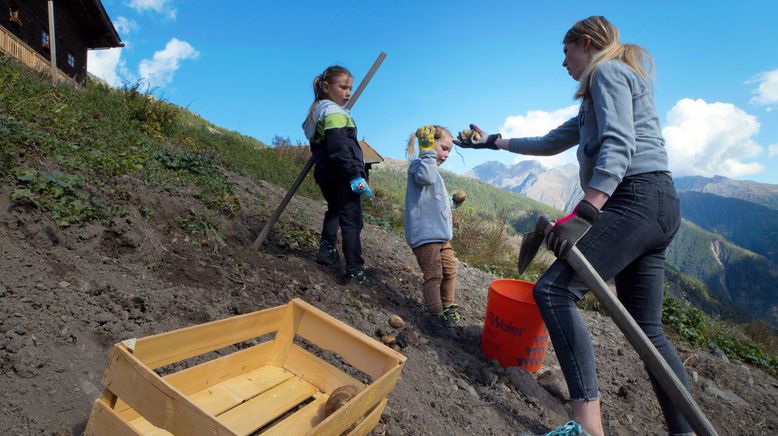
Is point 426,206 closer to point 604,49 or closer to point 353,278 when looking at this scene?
point 353,278

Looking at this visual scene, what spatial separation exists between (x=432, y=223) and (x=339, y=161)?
924mm

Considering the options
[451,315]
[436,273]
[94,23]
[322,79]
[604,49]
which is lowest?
[451,315]

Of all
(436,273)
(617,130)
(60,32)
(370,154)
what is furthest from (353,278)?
(60,32)

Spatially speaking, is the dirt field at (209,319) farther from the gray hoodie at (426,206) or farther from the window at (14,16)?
the window at (14,16)

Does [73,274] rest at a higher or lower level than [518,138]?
lower

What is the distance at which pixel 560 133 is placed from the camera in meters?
3.08

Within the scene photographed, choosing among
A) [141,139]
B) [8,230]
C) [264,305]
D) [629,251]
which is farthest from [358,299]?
[141,139]

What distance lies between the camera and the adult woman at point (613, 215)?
2033 millimetres

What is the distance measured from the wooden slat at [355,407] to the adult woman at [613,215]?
0.92 metres

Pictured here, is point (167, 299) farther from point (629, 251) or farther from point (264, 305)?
point (629, 251)

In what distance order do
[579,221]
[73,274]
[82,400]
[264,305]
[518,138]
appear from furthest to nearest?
[518,138] < [264,305] < [73,274] < [579,221] < [82,400]

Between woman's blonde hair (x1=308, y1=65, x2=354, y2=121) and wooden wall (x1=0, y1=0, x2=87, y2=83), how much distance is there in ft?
48.4

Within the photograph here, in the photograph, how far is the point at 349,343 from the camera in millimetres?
2150

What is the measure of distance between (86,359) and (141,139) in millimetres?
4136
